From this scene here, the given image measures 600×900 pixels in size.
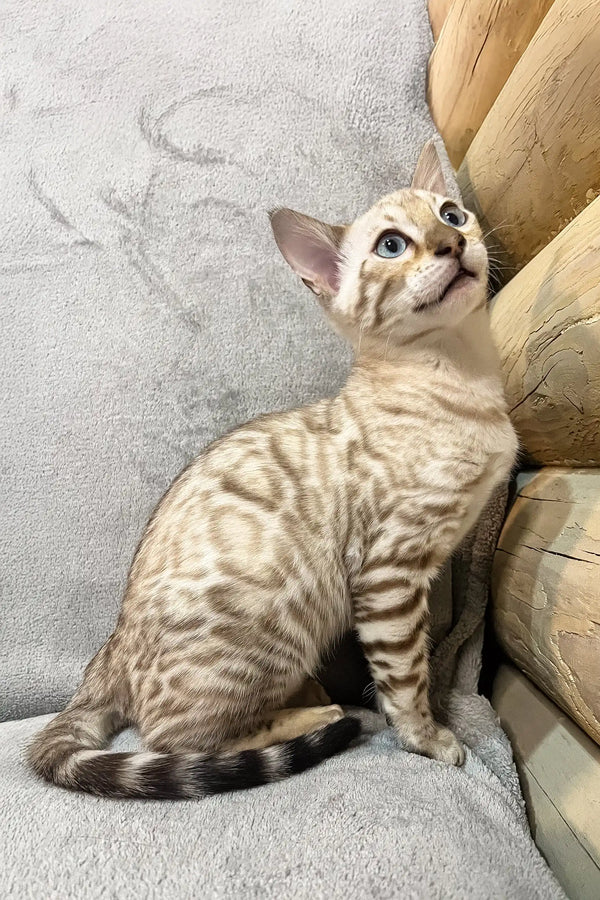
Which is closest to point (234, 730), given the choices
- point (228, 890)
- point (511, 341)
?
point (228, 890)

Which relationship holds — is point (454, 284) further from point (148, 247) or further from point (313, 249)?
point (148, 247)

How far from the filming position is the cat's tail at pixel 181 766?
0.80 m

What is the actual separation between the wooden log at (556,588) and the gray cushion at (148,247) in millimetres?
493

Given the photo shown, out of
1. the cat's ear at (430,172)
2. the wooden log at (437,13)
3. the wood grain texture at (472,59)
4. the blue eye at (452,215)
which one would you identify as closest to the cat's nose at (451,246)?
the blue eye at (452,215)

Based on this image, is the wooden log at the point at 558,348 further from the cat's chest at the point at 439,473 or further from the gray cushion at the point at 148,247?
the gray cushion at the point at 148,247

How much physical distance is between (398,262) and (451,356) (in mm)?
176

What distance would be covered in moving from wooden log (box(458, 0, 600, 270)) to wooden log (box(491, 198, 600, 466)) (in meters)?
0.09

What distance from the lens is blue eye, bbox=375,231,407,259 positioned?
3.09 feet

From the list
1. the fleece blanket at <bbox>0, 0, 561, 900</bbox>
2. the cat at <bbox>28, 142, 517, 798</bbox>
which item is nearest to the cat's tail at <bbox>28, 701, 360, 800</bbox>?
the cat at <bbox>28, 142, 517, 798</bbox>

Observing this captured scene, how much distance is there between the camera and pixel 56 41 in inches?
49.9

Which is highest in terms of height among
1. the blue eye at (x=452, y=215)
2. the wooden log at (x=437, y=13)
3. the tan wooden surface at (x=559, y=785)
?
the wooden log at (x=437, y=13)

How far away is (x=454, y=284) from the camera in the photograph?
2.87ft

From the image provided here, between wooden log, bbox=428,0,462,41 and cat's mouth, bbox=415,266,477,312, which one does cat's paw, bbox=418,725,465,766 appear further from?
wooden log, bbox=428,0,462,41

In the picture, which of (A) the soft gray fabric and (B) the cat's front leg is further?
(B) the cat's front leg
